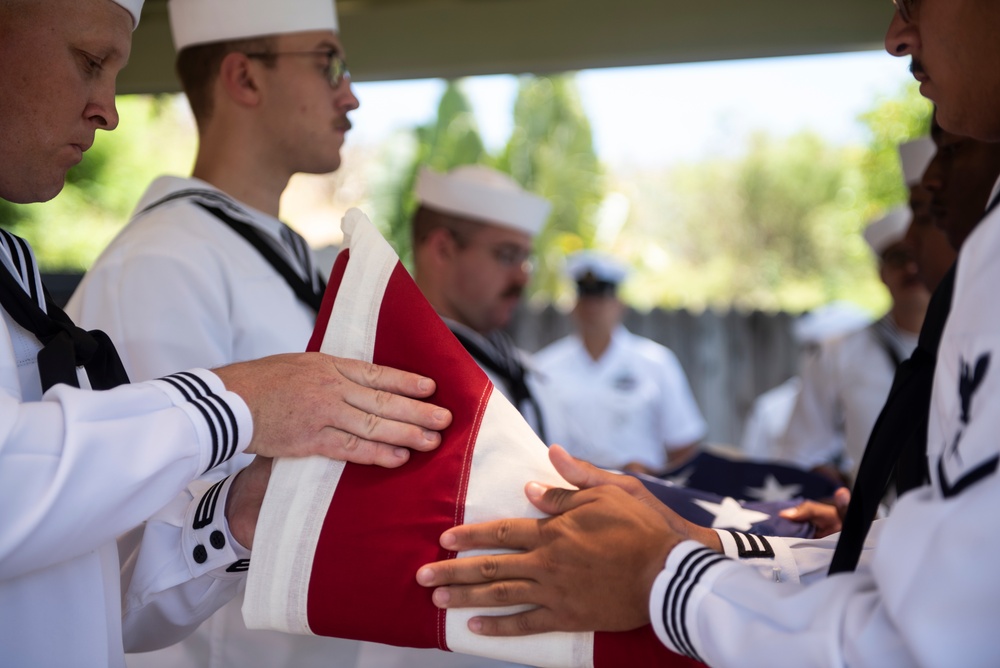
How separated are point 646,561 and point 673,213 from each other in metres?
25.0

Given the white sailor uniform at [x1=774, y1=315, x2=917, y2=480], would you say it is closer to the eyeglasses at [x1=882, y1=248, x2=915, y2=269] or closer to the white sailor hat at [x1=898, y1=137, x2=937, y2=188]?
the eyeglasses at [x1=882, y1=248, x2=915, y2=269]

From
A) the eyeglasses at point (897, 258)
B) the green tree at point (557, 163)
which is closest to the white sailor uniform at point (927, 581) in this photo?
the eyeglasses at point (897, 258)

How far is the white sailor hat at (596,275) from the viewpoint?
7172mm

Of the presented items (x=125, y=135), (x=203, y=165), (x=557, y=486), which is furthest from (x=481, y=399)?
(x=125, y=135)

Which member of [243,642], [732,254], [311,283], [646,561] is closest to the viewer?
[646,561]

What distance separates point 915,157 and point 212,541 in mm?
3258

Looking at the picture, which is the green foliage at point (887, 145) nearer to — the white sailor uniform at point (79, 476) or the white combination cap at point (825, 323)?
the white combination cap at point (825, 323)

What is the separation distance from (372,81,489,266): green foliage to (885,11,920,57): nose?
12940 millimetres

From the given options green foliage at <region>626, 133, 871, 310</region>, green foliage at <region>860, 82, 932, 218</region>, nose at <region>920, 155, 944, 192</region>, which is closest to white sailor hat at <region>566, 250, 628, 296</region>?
nose at <region>920, 155, 944, 192</region>

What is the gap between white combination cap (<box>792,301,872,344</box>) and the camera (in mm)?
8211

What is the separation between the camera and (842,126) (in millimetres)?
24719

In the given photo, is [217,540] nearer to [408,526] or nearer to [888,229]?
[408,526]

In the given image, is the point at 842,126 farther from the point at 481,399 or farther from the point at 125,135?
the point at 481,399

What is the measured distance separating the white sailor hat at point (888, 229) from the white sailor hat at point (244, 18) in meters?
3.62
